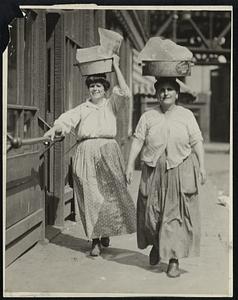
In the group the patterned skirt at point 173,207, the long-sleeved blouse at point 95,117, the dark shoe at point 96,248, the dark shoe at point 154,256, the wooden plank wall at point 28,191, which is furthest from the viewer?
the dark shoe at point 96,248

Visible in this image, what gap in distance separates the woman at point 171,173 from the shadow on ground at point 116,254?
0.83 feet

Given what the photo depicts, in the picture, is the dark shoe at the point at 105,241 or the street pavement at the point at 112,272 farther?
the dark shoe at the point at 105,241

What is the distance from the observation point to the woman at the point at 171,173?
405 centimetres

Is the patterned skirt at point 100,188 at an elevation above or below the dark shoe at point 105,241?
above

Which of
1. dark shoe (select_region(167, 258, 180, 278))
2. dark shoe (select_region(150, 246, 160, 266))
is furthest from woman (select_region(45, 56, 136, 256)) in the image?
dark shoe (select_region(167, 258, 180, 278))

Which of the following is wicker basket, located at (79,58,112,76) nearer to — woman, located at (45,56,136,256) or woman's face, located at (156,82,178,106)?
woman, located at (45,56,136,256)

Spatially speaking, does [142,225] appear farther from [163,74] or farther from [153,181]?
[163,74]

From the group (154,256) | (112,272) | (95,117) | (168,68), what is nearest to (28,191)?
(95,117)

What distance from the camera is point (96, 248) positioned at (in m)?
4.62

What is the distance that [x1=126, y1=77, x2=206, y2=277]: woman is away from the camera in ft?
13.3

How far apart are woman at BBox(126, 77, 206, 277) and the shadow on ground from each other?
0.25 meters

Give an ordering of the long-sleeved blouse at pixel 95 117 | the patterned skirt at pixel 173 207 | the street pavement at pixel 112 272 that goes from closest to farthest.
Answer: the street pavement at pixel 112 272
the patterned skirt at pixel 173 207
the long-sleeved blouse at pixel 95 117

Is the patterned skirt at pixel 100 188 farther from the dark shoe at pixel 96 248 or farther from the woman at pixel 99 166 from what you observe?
the dark shoe at pixel 96 248

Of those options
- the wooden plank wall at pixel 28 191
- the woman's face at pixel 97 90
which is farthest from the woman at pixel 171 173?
the wooden plank wall at pixel 28 191
